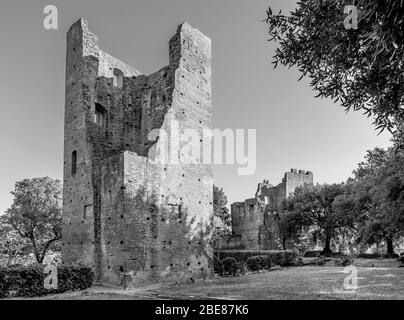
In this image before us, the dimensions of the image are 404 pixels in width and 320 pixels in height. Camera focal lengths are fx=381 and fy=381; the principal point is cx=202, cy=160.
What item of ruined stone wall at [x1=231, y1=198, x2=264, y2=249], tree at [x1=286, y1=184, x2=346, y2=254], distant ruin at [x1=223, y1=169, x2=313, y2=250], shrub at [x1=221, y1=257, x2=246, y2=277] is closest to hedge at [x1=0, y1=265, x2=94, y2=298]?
shrub at [x1=221, y1=257, x2=246, y2=277]

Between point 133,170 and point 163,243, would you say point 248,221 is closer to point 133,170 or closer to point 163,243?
point 163,243

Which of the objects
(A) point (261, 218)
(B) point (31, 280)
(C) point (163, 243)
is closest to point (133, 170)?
(C) point (163, 243)

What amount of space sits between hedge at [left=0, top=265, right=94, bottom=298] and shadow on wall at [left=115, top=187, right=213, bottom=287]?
92.7 inches

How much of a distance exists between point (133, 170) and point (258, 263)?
42.1ft

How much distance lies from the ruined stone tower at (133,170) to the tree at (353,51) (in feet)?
38.8

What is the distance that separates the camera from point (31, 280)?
46.2 feet

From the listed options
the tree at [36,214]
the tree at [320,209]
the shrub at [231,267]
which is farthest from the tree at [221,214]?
the shrub at [231,267]

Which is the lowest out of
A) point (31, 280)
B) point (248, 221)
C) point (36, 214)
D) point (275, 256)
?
point (275, 256)

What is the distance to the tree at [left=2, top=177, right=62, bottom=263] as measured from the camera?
32281 millimetres

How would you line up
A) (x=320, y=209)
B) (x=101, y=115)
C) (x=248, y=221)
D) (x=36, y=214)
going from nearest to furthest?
(x=101, y=115), (x=36, y=214), (x=320, y=209), (x=248, y=221)

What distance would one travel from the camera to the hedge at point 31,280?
44.3 ft

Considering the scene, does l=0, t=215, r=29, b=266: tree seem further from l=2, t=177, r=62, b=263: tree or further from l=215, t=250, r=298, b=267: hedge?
l=215, t=250, r=298, b=267: hedge

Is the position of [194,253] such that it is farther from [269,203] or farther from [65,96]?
[269,203]

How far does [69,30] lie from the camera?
22797mm
